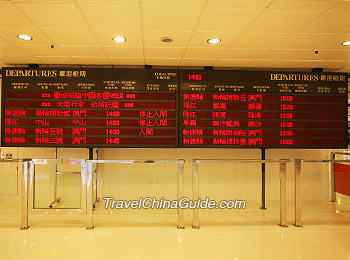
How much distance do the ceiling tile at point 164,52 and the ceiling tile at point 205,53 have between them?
0.35ft

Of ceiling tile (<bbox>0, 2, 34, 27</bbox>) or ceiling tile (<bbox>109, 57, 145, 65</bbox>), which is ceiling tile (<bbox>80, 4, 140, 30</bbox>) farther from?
ceiling tile (<bbox>109, 57, 145, 65</bbox>)

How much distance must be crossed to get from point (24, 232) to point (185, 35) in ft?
10.8

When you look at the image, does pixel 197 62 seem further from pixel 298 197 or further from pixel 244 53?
pixel 298 197

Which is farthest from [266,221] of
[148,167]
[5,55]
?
[5,55]

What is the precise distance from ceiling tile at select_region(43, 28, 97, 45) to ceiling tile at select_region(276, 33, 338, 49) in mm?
2476

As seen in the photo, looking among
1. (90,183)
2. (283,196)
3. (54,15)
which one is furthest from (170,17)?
(283,196)

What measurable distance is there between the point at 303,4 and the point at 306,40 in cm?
108

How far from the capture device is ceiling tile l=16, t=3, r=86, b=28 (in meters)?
2.57

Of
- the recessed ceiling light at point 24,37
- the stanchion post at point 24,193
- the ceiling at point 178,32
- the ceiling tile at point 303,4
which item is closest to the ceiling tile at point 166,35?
the ceiling at point 178,32

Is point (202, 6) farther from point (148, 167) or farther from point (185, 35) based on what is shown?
point (148, 167)

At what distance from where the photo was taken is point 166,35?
3330mm

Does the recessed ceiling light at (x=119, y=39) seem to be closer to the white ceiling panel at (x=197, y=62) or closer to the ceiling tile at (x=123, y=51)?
the ceiling tile at (x=123, y=51)

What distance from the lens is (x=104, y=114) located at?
431 centimetres

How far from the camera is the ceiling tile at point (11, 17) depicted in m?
2.59
